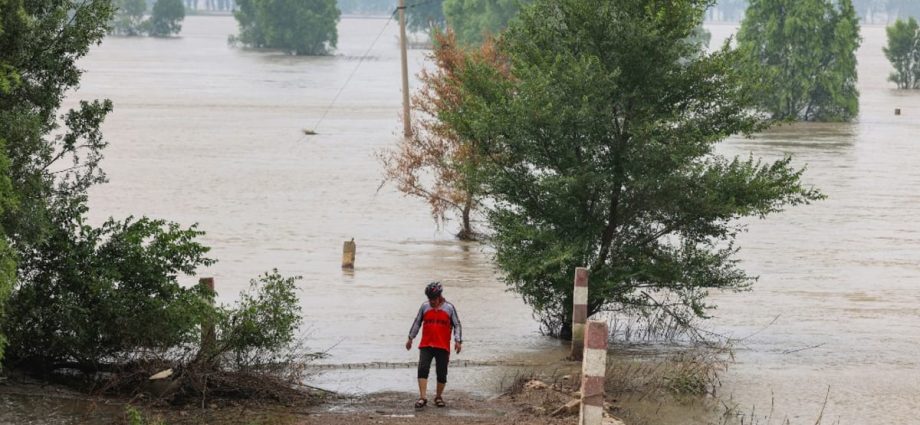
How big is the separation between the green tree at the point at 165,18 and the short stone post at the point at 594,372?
18863cm

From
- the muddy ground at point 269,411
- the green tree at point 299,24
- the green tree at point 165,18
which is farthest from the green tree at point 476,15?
the muddy ground at point 269,411

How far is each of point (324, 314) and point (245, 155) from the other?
3365 centimetres

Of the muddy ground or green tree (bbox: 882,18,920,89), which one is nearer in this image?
the muddy ground

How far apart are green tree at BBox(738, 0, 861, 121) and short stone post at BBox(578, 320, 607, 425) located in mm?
67998

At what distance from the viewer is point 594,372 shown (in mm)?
9664

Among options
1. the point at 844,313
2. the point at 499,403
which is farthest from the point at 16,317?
the point at 844,313

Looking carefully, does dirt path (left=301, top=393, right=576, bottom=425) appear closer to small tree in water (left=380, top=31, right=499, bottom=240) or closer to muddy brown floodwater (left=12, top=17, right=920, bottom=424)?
muddy brown floodwater (left=12, top=17, right=920, bottom=424)

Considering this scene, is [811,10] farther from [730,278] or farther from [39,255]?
[39,255]

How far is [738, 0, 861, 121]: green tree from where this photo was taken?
7600 centimetres

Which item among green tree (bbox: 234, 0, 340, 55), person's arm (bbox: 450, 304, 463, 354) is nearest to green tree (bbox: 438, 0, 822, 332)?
person's arm (bbox: 450, 304, 463, 354)

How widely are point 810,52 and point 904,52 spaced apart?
3247cm

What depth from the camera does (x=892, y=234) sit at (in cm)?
3431

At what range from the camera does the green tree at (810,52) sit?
2992 inches

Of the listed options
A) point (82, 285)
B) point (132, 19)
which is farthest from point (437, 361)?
point (132, 19)
